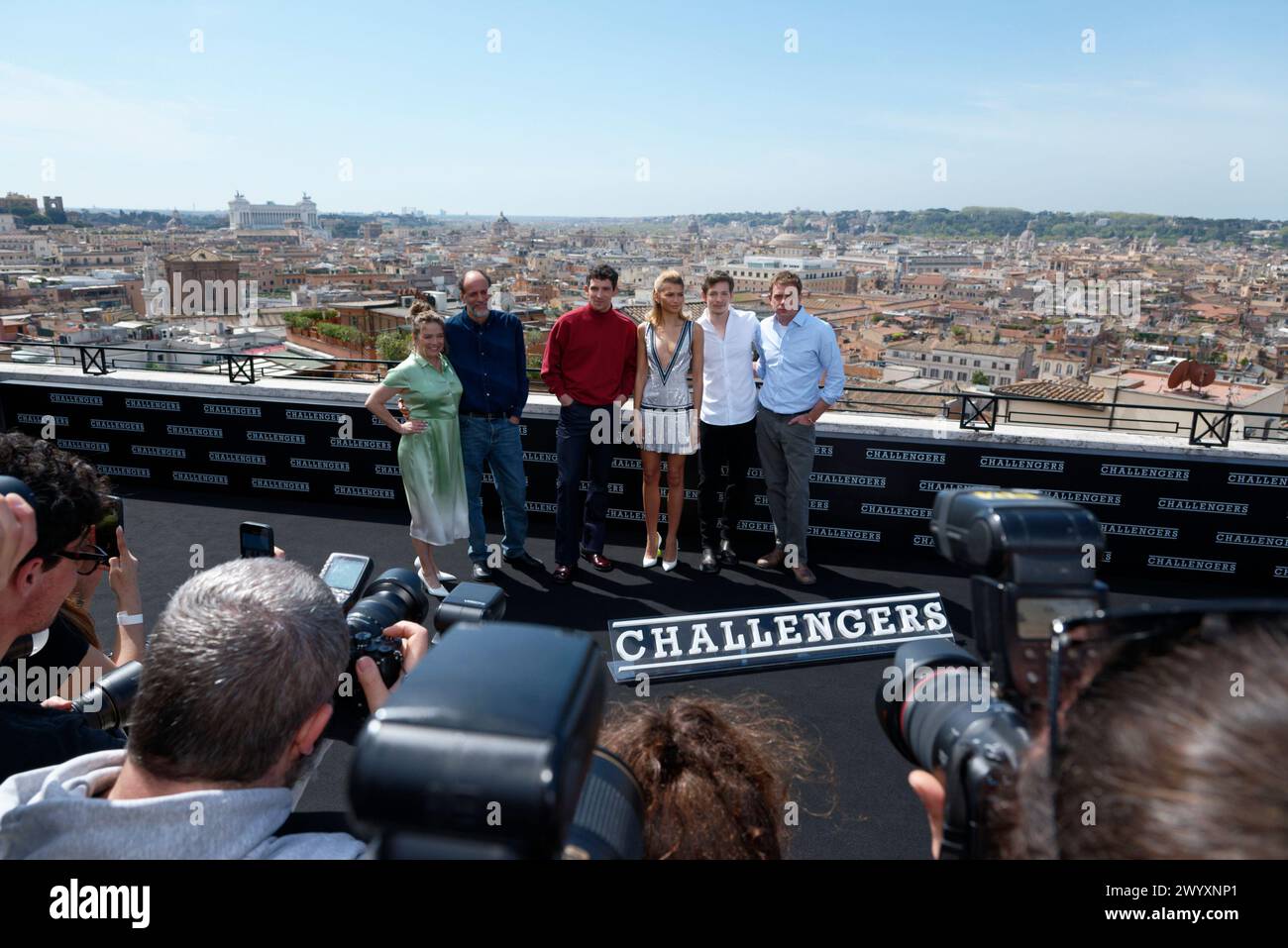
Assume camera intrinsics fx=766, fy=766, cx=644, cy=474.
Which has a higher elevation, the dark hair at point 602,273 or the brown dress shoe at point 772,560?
the dark hair at point 602,273

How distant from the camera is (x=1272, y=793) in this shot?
1.53 feet

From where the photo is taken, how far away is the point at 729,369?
152 inches

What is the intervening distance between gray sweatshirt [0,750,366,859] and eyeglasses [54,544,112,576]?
754mm

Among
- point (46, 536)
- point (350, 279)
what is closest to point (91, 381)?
point (46, 536)

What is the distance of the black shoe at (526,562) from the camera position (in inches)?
160

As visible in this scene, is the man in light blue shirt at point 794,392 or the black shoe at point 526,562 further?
the black shoe at point 526,562

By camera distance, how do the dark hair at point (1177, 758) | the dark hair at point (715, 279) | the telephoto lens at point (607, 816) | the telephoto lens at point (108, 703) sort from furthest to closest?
1. the dark hair at point (715, 279)
2. the telephoto lens at point (108, 703)
3. the telephoto lens at point (607, 816)
4. the dark hair at point (1177, 758)

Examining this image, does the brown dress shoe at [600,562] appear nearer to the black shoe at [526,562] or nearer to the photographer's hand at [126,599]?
the black shoe at [526,562]

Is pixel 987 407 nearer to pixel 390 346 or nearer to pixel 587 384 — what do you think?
pixel 587 384

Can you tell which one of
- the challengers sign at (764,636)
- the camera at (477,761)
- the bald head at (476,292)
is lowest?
the challengers sign at (764,636)

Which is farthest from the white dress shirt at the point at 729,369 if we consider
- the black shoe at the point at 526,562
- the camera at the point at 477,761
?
the camera at the point at 477,761

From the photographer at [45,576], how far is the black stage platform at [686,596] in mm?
1011

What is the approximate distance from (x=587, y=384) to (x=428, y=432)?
80cm

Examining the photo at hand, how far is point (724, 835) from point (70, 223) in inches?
4199
